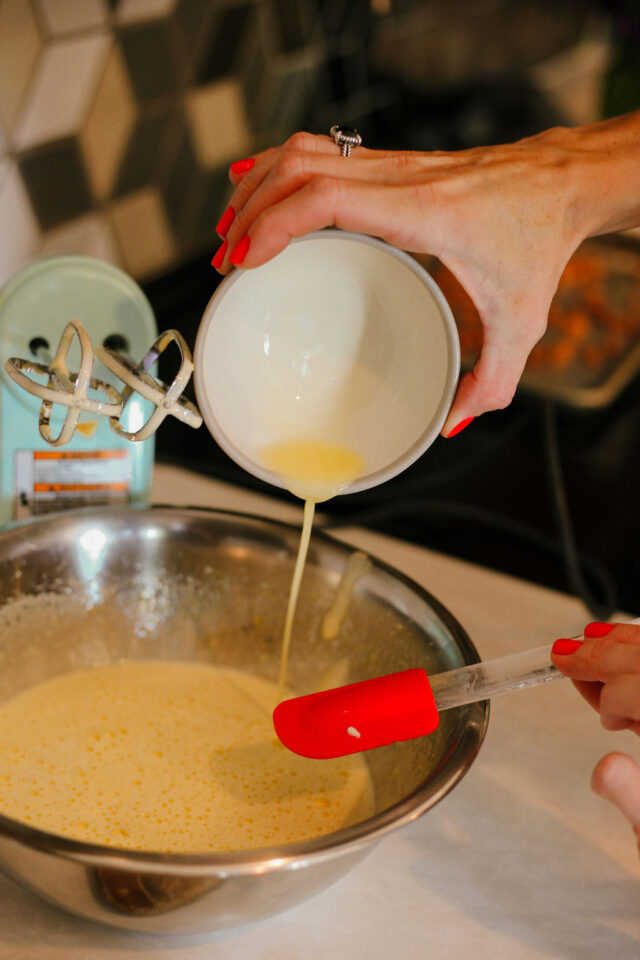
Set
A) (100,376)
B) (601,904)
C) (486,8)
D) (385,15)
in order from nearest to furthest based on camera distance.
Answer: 1. (601,904)
2. (100,376)
3. (385,15)
4. (486,8)

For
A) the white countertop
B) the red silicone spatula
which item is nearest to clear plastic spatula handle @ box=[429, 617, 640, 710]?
the red silicone spatula

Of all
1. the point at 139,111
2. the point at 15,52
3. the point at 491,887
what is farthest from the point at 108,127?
the point at 491,887

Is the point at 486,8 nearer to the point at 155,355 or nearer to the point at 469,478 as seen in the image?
the point at 469,478

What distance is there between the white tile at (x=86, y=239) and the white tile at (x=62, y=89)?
11 cm

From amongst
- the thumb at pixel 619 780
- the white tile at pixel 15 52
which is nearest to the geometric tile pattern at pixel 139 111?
Answer: the white tile at pixel 15 52

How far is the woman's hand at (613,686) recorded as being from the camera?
0.55m

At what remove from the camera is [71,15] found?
1.11m

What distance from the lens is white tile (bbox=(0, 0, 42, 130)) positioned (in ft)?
3.35

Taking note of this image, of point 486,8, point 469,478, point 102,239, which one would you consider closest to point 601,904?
point 469,478

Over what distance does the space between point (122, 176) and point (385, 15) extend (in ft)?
2.52

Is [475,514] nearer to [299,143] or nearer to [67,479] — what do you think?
[67,479]

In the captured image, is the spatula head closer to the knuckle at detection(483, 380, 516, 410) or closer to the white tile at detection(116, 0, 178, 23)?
the knuckle at detection(483, 380, 516, 410)

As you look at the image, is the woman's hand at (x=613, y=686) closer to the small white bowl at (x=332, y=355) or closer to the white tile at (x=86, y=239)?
the small white bowl at (x=332, y=355)

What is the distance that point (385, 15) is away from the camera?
1.77 m
